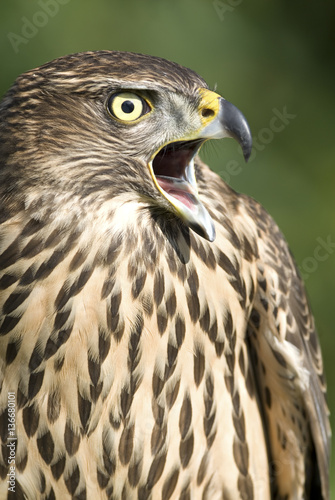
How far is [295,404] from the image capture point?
3004 mm

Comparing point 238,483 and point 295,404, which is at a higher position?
point 295,404

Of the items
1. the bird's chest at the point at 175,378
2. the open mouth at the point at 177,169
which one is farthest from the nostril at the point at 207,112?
the bird's chest at the point at 175,378

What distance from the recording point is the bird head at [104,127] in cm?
229

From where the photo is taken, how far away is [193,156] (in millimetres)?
2492

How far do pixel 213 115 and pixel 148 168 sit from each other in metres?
0.25

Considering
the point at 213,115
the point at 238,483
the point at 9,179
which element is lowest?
the point at 238,483

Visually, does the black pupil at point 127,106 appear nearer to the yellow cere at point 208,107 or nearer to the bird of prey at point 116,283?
the bird of prey at point 116,283

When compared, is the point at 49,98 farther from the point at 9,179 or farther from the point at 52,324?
the point at 52,324

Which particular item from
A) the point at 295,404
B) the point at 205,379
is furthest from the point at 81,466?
the point at 295,404

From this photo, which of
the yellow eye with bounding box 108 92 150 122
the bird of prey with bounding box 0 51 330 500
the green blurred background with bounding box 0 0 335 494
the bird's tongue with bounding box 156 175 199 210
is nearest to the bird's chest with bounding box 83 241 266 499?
the bird of prey with bounding box 0 51 330 500

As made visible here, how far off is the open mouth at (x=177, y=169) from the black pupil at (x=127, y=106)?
0.17m

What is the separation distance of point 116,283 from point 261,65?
11.7ft

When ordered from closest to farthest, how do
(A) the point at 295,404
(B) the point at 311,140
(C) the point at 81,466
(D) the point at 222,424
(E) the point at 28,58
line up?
(C) the point at 81,466
(D) the point at 222,424
(A) the point at 295,404
(E) the point at 28,58
(B) the point at 311,140

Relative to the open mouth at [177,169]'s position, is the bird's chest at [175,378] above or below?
below
